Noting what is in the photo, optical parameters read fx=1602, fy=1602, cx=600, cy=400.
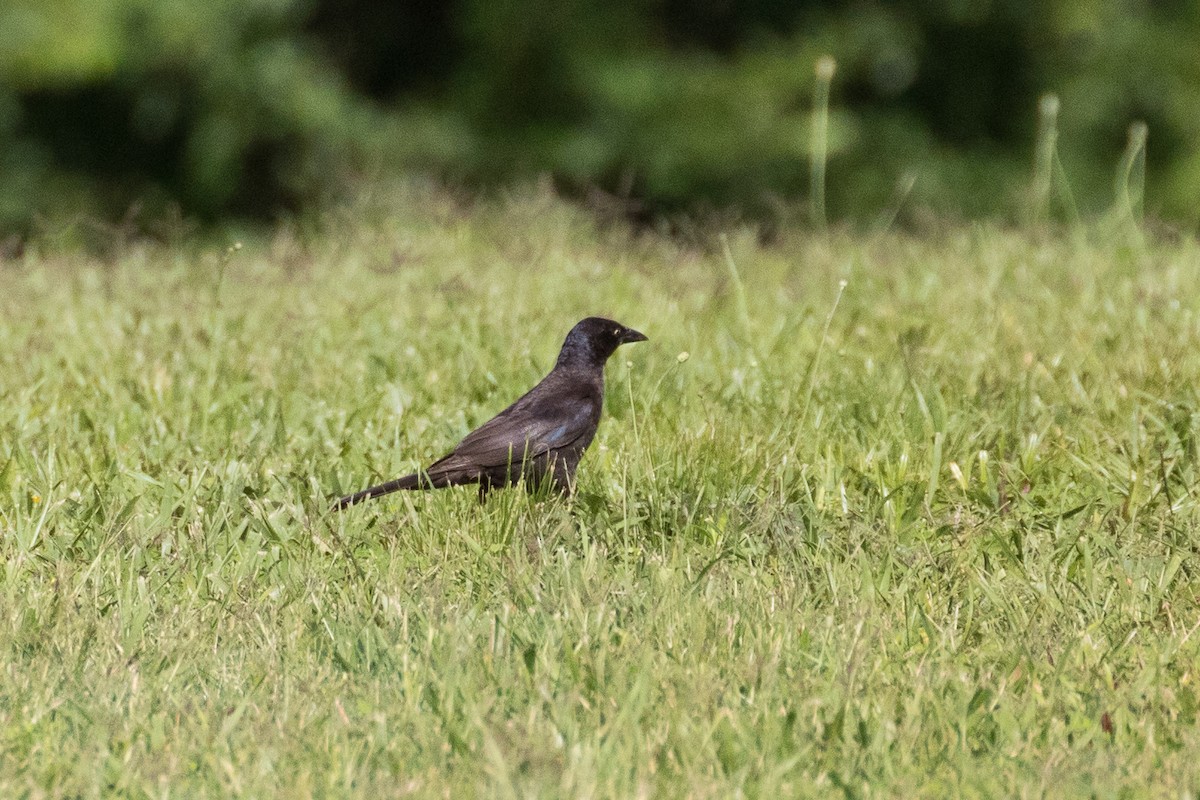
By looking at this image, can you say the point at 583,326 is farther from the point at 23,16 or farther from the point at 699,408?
the point at 23,16

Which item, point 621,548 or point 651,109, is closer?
point 621,548

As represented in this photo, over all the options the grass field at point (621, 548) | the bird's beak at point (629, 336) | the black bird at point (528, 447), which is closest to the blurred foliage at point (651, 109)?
the grass field at point (621, 548)

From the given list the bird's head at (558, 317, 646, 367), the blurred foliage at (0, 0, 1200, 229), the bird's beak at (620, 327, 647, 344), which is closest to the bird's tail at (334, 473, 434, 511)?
the bird's head at (558, 317, 646, 367)

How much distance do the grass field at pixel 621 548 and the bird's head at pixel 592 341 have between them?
239 millimetres

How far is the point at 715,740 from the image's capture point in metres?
2.84

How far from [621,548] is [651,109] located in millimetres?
8574

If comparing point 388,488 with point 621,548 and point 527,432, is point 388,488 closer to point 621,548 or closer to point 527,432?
point 527,432

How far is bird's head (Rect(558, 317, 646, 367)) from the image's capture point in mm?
4906

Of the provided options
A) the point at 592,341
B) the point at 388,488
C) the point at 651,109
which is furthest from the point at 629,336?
the point at 651,109

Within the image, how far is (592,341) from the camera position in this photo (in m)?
4.96

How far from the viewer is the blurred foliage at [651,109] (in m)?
12.0

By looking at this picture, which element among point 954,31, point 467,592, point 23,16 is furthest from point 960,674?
point 954,31

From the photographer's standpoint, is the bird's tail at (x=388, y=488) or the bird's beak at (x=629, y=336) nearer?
the bird's tail at (x=388, y=488)

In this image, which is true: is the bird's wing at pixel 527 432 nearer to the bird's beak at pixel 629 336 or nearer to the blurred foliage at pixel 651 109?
the bird's beak at pixel 629 336
